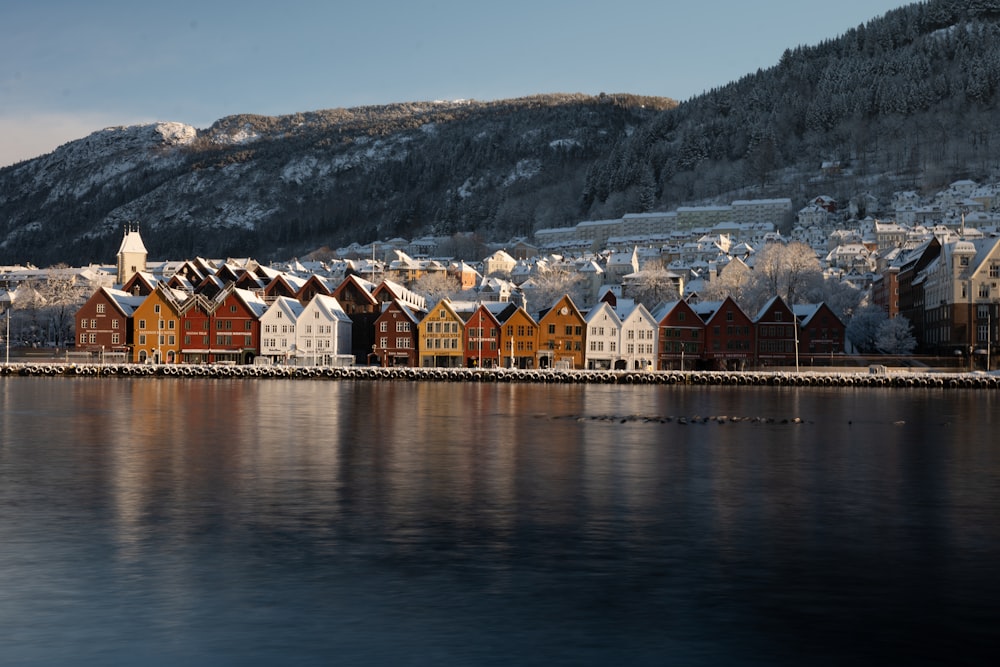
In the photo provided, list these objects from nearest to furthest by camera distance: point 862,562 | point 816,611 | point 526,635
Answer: point 526,635 < point 816,611 < point 862,562

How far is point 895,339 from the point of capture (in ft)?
400

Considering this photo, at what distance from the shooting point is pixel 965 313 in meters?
115

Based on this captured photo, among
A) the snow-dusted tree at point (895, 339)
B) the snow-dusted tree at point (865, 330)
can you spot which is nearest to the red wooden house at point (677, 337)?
the snow-dusted tree at point (895, 339)

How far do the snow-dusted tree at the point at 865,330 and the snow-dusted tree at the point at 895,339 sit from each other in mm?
5199

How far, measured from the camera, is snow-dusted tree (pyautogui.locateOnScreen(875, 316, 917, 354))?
399ft

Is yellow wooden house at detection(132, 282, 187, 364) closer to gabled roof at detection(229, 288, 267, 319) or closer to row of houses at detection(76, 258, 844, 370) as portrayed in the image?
row of houses at detection(76, 258, 844, 370)

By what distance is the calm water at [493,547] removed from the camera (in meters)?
17.2

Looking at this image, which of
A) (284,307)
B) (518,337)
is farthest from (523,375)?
(284,307)

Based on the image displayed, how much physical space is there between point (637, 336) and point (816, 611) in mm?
99288

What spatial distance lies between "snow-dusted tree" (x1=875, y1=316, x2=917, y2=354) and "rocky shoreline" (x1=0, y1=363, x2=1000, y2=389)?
13610 millimetres

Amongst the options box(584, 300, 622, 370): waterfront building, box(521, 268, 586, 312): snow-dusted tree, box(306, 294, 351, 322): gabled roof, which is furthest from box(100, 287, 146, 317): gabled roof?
box(521, 268, 586, 312): snow-dusted tree

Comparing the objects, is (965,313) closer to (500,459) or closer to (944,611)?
(500,459)

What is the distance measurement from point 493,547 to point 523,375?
83820 mm

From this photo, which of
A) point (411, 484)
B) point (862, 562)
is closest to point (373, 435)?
point (411, 484)
